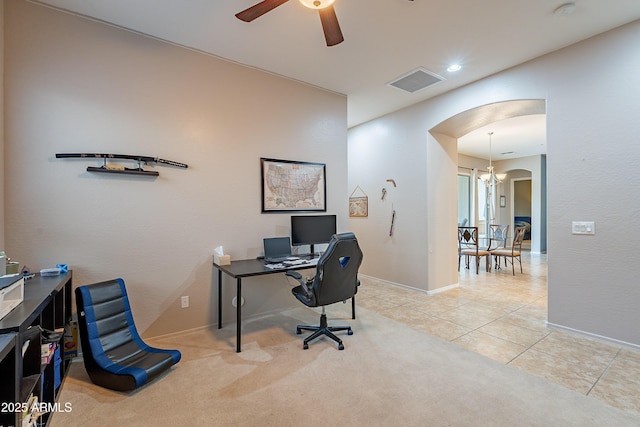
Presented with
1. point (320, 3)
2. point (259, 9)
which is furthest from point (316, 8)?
point (259, 9)

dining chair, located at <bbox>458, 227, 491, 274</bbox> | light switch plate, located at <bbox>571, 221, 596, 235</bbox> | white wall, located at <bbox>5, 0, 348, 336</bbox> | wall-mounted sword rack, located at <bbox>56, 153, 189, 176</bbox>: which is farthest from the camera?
dining chair, located at <bbox>458, 227, 491, 274</bbox>

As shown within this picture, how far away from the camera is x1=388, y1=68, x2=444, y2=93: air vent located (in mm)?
3566

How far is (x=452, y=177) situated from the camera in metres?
4.74

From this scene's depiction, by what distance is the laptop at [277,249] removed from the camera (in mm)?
3241

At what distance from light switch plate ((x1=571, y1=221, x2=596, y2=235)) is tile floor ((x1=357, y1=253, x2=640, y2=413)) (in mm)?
1061

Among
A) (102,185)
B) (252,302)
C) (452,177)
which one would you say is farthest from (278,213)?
(452,177)

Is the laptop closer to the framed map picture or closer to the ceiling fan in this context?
the framed map picture

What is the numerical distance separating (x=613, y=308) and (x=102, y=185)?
4.90 meters

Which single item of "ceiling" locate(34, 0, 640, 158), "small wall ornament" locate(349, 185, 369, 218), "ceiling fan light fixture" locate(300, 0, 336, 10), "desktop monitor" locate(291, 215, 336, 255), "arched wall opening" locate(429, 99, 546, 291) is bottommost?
"desktop monitor" locate(291, 215, 336, 255)

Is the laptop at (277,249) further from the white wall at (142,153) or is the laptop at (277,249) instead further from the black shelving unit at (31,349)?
the black shelving unit at (31,349)

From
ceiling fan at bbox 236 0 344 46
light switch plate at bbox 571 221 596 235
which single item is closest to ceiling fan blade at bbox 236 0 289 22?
ceiling fan at bbox 236 0 344 46

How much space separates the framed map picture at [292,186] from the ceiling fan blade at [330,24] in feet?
5.37

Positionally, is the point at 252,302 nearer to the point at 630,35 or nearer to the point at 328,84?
the point at 328,84

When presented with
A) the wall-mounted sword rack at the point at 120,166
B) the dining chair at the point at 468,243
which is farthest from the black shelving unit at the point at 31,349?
the dining chair at the point at 468,243
